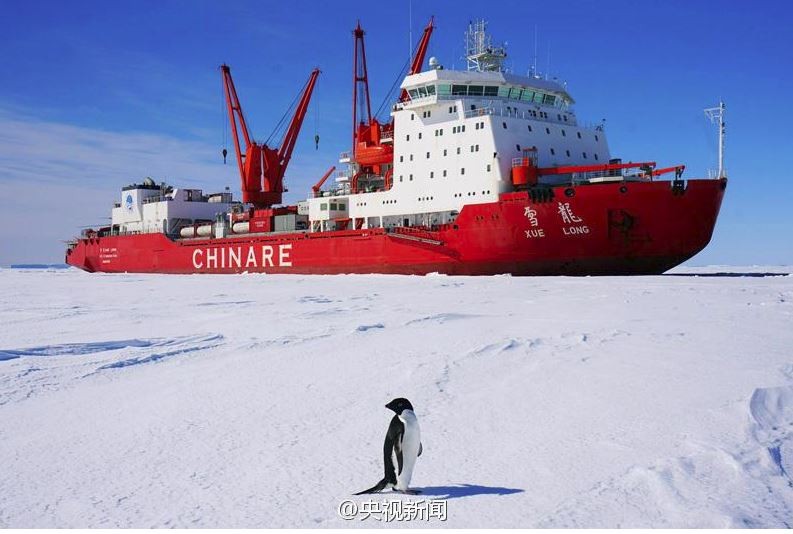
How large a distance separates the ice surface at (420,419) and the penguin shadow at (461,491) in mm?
14

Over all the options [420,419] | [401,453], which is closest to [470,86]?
[420,419]

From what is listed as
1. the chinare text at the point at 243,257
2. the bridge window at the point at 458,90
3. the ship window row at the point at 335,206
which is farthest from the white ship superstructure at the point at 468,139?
the chinare text at the point at 243,257

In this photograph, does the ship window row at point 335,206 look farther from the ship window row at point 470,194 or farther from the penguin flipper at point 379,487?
the penguin flipper at point 379,487

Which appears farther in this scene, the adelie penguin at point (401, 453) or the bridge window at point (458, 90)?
the bridge window at point (458, 90)

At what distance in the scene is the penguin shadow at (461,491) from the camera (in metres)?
2.98

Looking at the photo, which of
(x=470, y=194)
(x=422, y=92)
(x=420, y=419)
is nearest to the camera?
(x=420, y=419)

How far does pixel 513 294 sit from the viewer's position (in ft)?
42.2

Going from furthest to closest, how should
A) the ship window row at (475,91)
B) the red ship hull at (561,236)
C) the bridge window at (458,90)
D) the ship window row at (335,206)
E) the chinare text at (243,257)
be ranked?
the chinare text at (243,257) → the ship window row at (335,206) → the bridge window at (458,90) → the ship window row at (475,91) → the red ship hull at (561,236)

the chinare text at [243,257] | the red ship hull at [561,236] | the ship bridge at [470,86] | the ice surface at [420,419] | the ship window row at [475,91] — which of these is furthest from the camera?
the chinare text at [243,257]

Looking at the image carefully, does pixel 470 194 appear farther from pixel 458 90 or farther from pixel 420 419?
pixel 420 419

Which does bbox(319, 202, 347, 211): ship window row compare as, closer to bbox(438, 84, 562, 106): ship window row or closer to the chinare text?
the chinare text

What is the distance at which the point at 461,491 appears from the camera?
119 inches

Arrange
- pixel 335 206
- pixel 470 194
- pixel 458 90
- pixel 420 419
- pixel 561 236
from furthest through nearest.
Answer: pixel 335 206 → pixel 458 90 → pixel 470 194 → pixel 561 236 → pixel 420 419

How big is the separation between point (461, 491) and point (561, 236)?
15936mm
